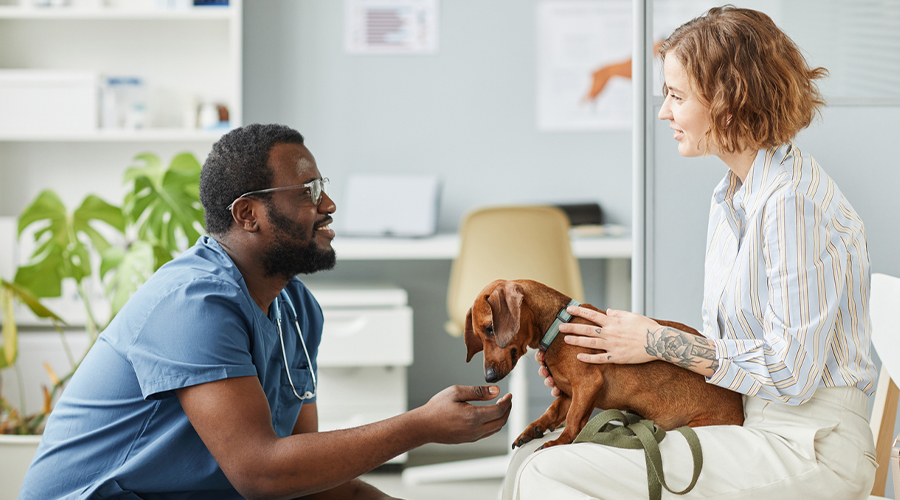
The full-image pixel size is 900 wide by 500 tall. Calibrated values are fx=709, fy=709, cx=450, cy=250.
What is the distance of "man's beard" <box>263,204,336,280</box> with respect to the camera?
3.93 feet

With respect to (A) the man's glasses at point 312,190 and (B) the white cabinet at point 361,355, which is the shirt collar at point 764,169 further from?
(B) the white cabinet at point 361,355

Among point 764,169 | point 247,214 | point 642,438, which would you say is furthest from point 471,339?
point 764,169

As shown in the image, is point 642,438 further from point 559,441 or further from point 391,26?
point 391,26

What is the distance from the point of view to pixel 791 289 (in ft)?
3.28

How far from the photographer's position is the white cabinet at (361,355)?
2553mm

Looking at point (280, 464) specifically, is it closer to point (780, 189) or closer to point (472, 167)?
point (780, 189)

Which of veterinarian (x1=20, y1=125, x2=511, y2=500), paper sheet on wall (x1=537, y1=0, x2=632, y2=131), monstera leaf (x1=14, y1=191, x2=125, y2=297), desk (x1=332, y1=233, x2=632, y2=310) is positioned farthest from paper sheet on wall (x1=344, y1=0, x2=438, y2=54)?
veterinarian (x1=20, y1=125, x2=511, y2=500)

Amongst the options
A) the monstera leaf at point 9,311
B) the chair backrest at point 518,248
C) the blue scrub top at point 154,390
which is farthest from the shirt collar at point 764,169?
the monstera leaf at point 9,311

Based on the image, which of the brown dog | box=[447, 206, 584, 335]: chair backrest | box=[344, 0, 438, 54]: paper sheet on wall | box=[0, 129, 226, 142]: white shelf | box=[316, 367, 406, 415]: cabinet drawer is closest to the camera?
the brown dog

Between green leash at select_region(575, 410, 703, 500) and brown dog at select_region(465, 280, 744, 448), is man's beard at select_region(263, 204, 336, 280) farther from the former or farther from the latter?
green leash at select_region(575, 410, 703, 500)

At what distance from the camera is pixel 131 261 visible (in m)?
2.01

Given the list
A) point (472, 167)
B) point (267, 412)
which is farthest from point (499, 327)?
point (472, 167)

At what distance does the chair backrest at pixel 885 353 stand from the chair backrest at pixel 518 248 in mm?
1215

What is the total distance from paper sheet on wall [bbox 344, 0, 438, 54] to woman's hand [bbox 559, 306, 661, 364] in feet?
7.60
